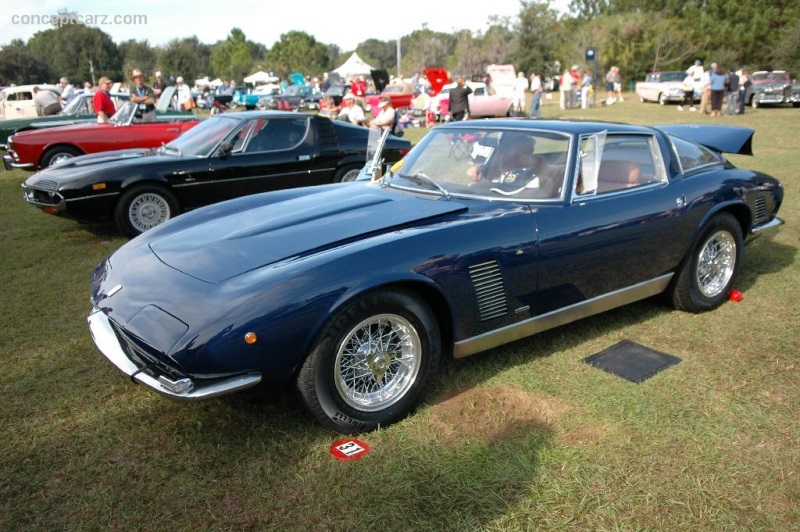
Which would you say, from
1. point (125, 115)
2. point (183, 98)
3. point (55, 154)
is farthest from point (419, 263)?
point (183, 98)

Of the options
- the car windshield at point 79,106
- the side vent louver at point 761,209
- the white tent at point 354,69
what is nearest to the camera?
the side vent louver at point 761,209

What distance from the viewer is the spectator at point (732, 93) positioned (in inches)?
776

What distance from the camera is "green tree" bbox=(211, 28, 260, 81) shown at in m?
87.2

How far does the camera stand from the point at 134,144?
9.76m

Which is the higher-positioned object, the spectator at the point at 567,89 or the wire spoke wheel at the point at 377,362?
the spectator at the point at 567,89

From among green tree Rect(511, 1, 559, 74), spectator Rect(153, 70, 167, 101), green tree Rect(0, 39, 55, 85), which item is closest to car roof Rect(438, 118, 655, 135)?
spectator Rect(153, 70, 167, 101)

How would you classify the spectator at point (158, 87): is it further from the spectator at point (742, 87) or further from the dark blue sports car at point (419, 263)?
the spectator at point (742, 87)

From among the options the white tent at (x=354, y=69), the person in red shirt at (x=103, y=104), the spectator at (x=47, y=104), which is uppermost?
the white tent at (x=354, y=69)

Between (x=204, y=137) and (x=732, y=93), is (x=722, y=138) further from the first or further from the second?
(x=732, y=93)

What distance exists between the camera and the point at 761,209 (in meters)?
4.82

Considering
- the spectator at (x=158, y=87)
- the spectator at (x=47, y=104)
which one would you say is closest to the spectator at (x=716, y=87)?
the spectator at (x=158, y=87)

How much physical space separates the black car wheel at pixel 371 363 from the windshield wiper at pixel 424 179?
984 millimetres

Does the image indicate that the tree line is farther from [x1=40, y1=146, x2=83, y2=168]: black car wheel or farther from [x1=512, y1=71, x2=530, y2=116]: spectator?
[x1=40, y1=146, x2=83, y2=168]: black car wheel

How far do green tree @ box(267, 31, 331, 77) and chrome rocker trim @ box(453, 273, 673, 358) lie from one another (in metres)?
75.2
